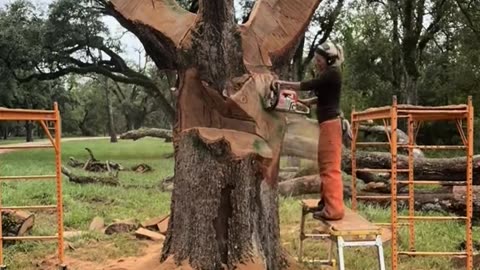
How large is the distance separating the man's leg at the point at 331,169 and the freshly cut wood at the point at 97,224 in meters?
4.20

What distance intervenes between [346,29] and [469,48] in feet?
18.3

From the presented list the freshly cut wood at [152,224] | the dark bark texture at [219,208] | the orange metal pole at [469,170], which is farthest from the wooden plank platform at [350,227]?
the freshly cut wood at [152,224]

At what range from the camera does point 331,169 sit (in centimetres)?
453

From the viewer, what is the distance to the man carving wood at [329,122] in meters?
4.48

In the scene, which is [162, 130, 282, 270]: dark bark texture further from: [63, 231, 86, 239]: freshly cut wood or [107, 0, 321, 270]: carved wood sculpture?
[63, 231, 86, 239]: freshly cut wood

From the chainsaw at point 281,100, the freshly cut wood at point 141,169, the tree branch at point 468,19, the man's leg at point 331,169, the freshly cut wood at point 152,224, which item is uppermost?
the tree branch at point 468,19

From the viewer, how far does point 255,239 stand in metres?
4.59

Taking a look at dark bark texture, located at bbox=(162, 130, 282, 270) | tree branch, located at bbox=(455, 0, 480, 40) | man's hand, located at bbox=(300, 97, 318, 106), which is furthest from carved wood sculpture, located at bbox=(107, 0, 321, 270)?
tree branch, located at bbox=(455, 0, 480, 40)

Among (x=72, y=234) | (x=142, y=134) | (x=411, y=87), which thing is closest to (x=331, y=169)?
(x=72, y=234)

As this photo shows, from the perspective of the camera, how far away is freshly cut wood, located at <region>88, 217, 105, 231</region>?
782 cm

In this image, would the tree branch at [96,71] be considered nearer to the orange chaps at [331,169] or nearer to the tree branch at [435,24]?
the tree branch at [435,24]

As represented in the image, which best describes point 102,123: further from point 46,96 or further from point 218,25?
point 218,25

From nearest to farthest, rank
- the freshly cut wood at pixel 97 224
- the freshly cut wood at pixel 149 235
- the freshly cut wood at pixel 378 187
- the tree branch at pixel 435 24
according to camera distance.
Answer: the freshly cut wood at pixel 149 235 < the freshly cut wood at pixel 97 224 < the freshly cut wood at pixel 378 187 < the tree branch at pixel 435 24

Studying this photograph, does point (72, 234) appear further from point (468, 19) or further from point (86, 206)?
point (468, 19)
